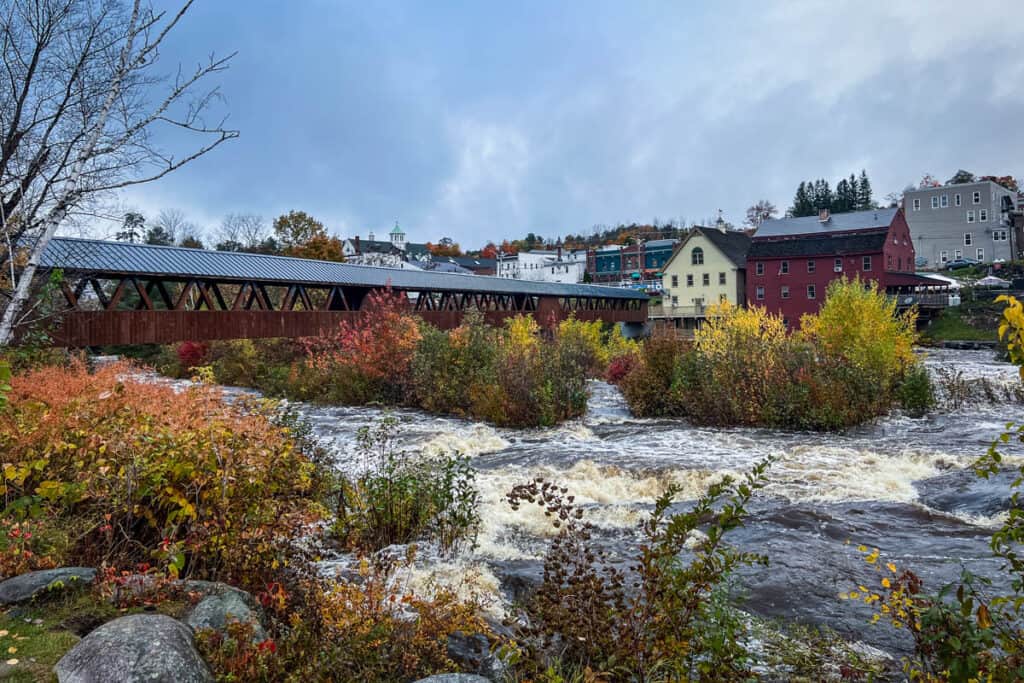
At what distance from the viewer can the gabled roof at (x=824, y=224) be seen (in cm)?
4578

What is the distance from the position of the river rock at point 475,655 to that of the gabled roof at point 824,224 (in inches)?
1923

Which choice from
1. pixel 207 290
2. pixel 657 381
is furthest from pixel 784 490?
pixel 207 290

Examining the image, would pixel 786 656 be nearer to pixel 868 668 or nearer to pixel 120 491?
pixel 868 668

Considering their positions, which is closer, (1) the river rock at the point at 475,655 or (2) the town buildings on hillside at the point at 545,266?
(1) the river rock at the point at 475,655

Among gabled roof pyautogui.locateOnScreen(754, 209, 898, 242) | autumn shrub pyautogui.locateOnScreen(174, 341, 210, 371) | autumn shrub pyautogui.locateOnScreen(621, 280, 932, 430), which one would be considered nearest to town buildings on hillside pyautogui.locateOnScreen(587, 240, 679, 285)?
gabled roof pyautogui.locateOnScreen(754, 209, 898, 242)

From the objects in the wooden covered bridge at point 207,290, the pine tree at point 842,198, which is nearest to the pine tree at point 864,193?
the pine tree at point 842,198

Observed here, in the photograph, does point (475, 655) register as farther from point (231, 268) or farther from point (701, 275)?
point (701, 275)

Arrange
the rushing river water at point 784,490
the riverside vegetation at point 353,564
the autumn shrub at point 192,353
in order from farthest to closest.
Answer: the autumn shrub at point 192,353 < the rushing river water at point 784,490 < the riverside vegetation at point 353,564

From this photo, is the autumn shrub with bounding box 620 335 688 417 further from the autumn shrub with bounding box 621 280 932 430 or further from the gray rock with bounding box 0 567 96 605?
the gray rock with bounding box 0 567 96 605

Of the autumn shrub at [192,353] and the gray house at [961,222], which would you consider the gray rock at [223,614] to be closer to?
the autumn shrub at [192,353]

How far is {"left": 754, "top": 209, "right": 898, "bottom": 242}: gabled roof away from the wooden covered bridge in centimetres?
2625

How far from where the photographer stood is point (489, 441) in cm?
1214

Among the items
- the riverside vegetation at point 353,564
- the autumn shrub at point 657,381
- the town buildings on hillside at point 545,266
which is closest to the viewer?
the riverside vegetation at point 353,564

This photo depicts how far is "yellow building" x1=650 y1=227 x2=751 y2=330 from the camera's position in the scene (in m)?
45.9
